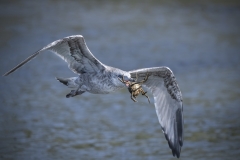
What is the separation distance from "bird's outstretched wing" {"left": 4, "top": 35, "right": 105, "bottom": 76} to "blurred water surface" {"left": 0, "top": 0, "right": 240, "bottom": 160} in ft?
6.94

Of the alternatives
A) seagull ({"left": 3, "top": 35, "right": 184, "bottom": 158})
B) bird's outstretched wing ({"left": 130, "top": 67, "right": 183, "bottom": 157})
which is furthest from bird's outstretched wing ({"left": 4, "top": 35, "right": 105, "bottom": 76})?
bird's outstretched wing ({"left": 130, "top": 67, "right": 183, "bottom": 157})

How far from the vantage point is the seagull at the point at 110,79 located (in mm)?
8375

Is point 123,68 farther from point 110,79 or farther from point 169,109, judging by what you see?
point 110,79

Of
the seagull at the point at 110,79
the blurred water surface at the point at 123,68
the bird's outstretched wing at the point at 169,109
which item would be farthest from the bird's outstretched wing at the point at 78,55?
the blurred water surface at the point at 123,68

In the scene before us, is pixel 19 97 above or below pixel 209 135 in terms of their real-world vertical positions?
above

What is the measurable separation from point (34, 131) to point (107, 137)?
145 centimetres

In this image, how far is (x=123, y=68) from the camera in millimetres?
16391

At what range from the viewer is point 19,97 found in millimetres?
14195

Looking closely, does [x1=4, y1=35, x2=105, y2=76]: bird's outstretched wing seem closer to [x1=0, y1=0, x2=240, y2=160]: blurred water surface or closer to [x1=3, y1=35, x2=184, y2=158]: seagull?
[x1=3, y1=35, x2=184, y2=158]: seagull

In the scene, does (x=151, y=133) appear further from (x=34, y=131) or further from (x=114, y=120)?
(x=34, y=131)

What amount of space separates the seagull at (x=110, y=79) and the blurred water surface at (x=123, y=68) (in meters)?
1.35

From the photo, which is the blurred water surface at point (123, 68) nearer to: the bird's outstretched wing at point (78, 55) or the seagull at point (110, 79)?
the seagull at point (110, 79)

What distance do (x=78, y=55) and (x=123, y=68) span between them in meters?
7.75

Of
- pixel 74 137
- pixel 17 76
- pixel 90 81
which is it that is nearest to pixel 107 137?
pixel 74 137
